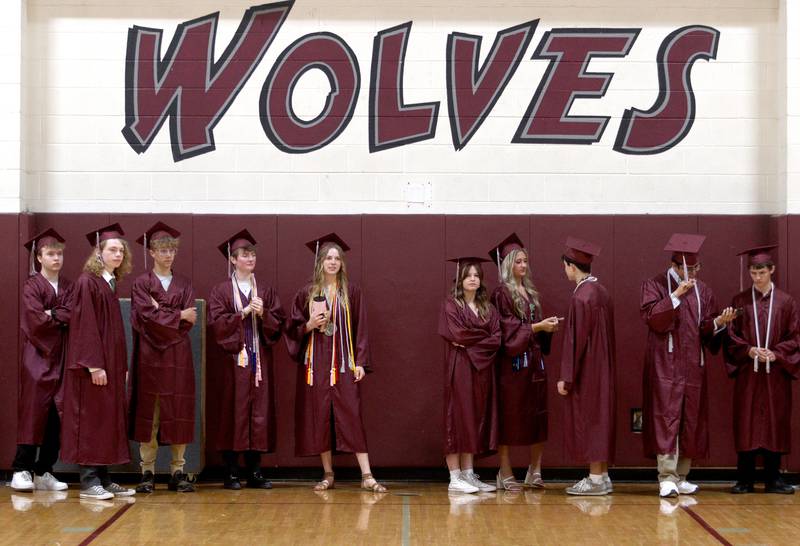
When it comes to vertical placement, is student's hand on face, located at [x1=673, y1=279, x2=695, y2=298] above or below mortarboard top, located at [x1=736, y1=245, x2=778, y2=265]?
below

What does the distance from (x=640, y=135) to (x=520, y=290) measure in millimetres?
1803

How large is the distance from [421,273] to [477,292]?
739 millimetres

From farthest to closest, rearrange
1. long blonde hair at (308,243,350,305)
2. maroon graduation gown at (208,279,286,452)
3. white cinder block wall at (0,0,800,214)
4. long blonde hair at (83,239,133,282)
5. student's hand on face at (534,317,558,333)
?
white cinder block wall at (0,0,800,214) < long blonde hair at (308,243,350,305) < maroon graduation gown at (208,279,286,452) < student's hand on face at (534,317,558,333) < long blonde hair at (83,239,133,282)

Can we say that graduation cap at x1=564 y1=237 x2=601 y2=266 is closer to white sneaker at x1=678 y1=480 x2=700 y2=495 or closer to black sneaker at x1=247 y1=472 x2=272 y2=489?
white sneaker at x1=678 y1=480 x2=700 y2=495

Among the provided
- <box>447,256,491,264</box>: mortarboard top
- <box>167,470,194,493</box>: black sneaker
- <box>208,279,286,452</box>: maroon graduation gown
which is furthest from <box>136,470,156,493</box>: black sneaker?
<box>447,256,491,264</box>: mortarboard top

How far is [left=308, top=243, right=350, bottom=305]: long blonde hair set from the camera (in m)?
8.78

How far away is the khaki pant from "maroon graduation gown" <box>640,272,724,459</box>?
3.38m

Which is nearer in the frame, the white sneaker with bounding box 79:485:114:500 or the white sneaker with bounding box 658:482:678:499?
the white sneaker with bounding box 79:485:114:500

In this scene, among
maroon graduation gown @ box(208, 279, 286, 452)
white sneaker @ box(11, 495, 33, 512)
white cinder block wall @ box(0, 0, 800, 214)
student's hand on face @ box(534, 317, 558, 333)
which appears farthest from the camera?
white cinder block wall @ box(0, 0, 800, 214)

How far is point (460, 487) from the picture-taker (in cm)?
859

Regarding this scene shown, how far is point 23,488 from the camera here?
8531mm

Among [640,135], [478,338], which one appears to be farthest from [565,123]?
[478,338]

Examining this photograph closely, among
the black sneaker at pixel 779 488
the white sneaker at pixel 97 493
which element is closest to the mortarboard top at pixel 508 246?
the black sneaker at pixel 779 488

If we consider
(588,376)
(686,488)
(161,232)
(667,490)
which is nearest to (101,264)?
(161,232)
